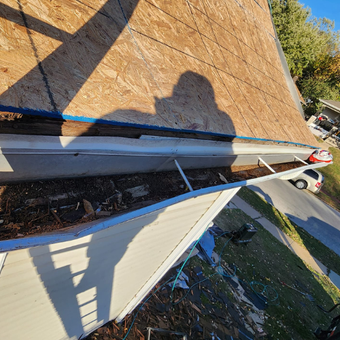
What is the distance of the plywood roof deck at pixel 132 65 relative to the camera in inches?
53.0

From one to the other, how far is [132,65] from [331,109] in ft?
119

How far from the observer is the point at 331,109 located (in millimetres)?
29234

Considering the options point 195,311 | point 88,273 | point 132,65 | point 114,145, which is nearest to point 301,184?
point 195,311

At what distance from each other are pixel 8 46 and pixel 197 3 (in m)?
3.40

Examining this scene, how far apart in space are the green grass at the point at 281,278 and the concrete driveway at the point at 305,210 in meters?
3.63

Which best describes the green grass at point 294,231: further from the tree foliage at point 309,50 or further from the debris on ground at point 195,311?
the tree foliage at point 309,50

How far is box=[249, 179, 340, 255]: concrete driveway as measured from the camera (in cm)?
1163

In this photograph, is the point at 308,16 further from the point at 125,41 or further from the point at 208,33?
the point at 125,41

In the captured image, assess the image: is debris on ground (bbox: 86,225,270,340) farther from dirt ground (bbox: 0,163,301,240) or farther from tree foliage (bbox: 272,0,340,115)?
tree foliage (bbox: 272,0,340,115)

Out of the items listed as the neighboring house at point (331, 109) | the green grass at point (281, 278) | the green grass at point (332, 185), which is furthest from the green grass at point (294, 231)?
the neighboring house at point (331, 109)

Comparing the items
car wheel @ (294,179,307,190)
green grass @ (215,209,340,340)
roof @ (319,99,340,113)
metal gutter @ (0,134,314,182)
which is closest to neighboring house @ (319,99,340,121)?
roof @ (319,99,340,113)

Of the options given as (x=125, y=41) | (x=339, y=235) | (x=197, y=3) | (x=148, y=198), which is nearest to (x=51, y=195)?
(x=148, y=198)

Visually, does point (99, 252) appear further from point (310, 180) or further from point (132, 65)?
point (310, 180)

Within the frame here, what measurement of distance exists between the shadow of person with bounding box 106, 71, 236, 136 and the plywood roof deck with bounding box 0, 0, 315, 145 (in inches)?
0.4
